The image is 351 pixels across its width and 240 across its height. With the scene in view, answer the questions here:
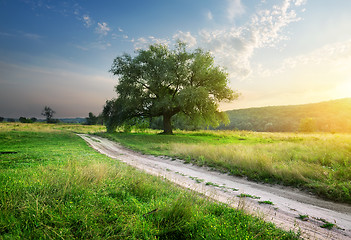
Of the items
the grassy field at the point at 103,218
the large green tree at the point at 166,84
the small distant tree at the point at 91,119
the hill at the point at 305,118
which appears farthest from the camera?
the small distant tree at the point at 91,119

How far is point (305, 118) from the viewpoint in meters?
68.8

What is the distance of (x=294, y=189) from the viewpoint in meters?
7.58

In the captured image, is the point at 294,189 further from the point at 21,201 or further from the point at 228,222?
the point at 21,201

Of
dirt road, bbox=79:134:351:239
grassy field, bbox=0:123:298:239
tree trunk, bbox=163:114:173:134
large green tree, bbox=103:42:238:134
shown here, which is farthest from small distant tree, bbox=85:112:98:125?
grassy field, bbox=0:123:298:239

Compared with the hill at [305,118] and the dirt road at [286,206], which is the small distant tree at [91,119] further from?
the dirt road at [286,206]

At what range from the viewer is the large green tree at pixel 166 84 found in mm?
29953

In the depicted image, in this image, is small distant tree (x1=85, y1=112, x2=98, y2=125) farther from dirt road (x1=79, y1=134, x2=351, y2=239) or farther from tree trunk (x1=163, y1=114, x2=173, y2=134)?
dirt road (x1=79, y1=134, x2=351, y2=239)

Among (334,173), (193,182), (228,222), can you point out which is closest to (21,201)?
(228,222)

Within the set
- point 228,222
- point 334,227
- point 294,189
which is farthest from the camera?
point 294,189

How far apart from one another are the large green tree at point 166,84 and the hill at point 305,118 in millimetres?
48625

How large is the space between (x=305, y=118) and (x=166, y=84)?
63563 millimetres

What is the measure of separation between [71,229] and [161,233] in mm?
1692

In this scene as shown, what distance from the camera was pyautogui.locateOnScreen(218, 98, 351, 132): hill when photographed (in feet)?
237

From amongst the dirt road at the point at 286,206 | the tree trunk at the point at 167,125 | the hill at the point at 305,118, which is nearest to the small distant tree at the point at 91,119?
the hill at the point at 305,118
